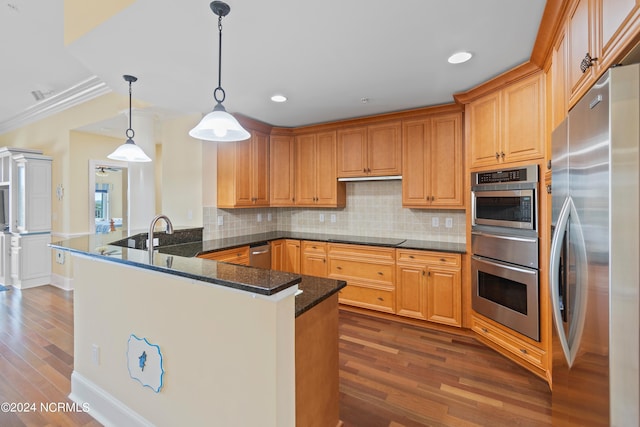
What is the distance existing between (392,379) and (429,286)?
4.06ft

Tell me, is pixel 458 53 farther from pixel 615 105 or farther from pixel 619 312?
pixel 619 312

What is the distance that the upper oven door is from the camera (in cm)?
241

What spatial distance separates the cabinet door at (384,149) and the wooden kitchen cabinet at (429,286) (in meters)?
1.06

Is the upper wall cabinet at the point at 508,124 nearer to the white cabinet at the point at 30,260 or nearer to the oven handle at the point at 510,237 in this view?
the oven handle at the point at 510,237


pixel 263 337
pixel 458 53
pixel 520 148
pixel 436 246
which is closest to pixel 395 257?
pixel 436 246

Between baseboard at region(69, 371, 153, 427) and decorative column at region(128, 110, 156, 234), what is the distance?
194cm

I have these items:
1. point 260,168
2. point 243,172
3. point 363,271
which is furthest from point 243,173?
point 363,271

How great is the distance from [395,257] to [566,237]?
2.25 metres

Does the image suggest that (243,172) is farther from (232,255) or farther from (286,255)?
(286,255)

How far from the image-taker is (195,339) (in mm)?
1465

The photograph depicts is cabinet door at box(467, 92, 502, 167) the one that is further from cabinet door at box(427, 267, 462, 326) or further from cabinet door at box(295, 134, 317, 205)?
cabinet door at box(295, 134, 317, 205)

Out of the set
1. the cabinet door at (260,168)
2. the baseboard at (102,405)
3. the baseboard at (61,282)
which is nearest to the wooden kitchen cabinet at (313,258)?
the cabinet door at (260,168)

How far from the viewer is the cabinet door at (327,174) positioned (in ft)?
13.7

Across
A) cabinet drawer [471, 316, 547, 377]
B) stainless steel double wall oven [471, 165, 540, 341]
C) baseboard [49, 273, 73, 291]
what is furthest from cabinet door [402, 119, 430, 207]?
baseboard [49, 273, 73, 291]
